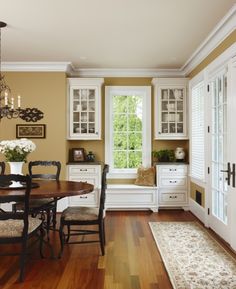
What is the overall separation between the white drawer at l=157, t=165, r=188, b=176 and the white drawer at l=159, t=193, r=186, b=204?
1.33 feet

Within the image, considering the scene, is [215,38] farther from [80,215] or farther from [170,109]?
[80,215]

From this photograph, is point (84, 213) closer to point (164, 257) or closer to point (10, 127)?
point (164, 257)

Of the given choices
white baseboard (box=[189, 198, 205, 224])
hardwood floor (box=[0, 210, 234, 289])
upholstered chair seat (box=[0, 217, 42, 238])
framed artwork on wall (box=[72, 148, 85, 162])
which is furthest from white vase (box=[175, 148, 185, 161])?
upholstered chair seat (box=[0, 217, 42, 238])

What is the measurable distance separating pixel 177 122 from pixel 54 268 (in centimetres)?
387

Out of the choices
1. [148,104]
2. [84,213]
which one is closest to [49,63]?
[148,104]

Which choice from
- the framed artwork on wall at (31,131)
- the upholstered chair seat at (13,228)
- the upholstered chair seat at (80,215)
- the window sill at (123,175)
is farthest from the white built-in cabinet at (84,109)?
the upholstered chair seat at (13,228)

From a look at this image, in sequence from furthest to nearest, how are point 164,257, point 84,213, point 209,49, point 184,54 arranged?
1. point 184,54
2. point 209,49
3. point 84,213
4. point 164,257

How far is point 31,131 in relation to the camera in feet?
19.5

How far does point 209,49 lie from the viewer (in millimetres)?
4730

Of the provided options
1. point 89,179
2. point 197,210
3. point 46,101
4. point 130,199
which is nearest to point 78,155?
point 89,179

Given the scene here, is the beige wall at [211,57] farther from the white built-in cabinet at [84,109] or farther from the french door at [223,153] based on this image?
the white built-in cabinet at [84,109]

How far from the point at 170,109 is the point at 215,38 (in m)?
2.09

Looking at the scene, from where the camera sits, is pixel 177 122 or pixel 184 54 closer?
pixel 184 54

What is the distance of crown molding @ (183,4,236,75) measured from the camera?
3.70 meters
